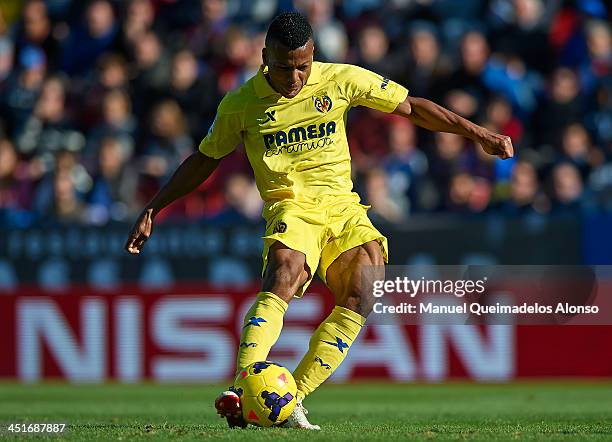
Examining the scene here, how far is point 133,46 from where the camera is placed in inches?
651

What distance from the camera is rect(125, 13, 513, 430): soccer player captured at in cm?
740

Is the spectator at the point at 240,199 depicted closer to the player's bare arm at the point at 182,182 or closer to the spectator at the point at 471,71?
the spectator at the point at 471,71

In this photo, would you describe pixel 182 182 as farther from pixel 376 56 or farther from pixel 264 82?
pixel 376 56

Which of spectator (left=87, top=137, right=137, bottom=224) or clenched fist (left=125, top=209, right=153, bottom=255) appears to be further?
spectator (left=87, top=137, right=137, bottom=224)

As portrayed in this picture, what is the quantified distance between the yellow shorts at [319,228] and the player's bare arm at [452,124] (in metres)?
0.68

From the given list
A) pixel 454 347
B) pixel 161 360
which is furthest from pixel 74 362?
pixel 454 347

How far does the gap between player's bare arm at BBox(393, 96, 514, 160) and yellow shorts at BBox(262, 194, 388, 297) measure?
0.68 meters

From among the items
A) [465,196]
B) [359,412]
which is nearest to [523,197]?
[465,196]

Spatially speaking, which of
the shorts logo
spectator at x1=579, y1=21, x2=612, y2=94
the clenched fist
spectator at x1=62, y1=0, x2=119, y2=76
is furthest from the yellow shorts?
spectator at x1=62, y1=0, x2=119, y2=76

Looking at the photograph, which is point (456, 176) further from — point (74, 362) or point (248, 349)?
point (248, 349)

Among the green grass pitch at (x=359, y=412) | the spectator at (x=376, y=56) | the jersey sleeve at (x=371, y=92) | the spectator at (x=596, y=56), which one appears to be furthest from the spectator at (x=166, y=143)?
the jersey sleeve at (x=371, y=92)

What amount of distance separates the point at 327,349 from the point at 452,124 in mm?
1621

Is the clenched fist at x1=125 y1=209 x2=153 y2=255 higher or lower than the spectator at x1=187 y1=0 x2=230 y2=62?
lower

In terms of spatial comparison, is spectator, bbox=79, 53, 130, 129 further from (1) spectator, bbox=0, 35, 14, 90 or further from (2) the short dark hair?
(2) the short dark hair
